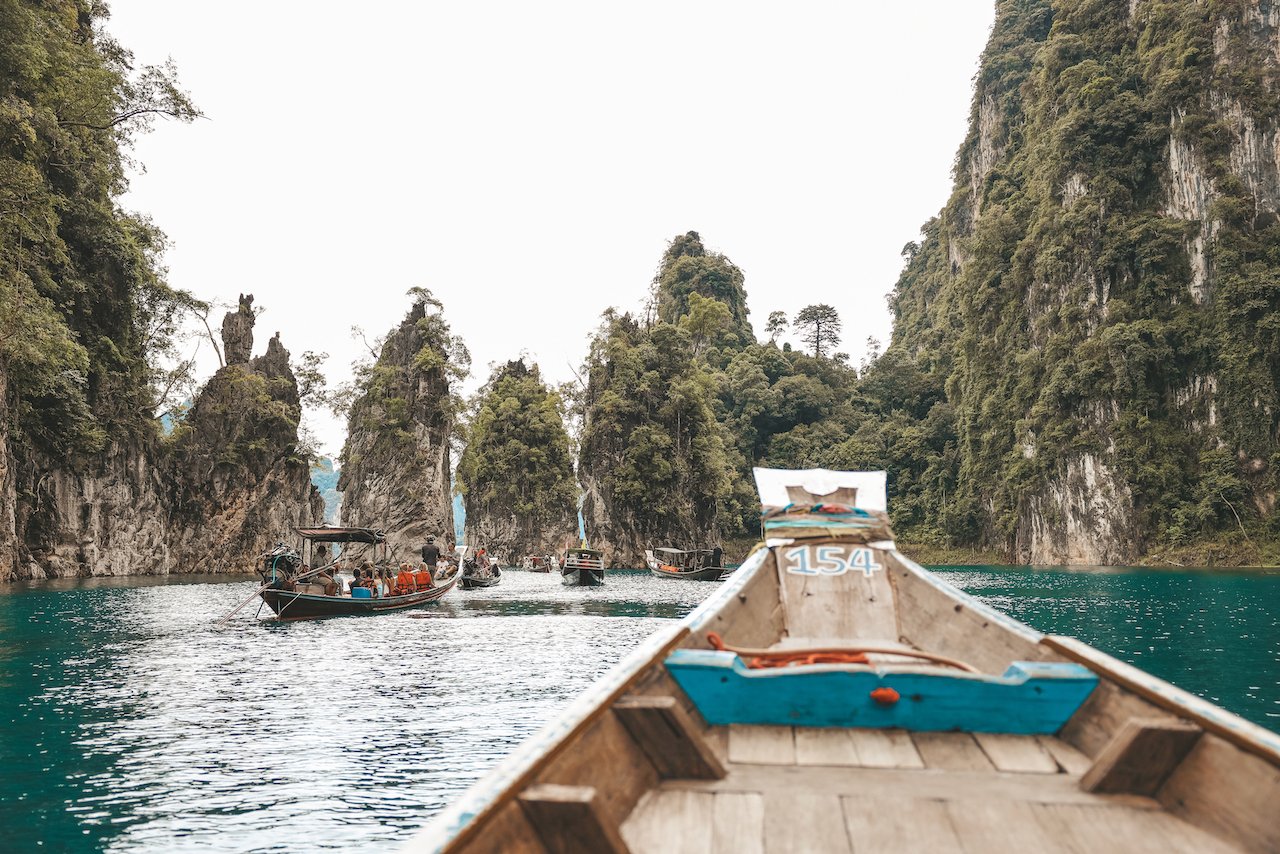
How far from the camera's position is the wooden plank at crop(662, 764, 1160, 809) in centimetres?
262

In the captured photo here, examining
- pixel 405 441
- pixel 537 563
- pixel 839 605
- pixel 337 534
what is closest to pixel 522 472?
pixel 537 563

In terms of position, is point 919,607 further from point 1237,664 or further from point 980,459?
point 980,459

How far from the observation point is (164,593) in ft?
85.8

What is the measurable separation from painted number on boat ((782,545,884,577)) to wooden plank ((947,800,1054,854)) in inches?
184

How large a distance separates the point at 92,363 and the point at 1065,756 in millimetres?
38073

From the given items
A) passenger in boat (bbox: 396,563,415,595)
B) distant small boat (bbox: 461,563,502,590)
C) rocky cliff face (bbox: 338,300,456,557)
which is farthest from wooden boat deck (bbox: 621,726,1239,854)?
rocky cliff face (bbox: 338,300,456,557)

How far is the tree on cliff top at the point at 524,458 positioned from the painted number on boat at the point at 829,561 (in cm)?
5542

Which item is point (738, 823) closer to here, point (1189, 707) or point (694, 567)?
point (1189, 707)

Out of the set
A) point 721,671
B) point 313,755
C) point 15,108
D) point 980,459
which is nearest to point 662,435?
point 980,459

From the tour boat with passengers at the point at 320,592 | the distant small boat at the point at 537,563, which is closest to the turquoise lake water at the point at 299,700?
the tour boat with passengers at the point at 320,592

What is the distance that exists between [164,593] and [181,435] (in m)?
19.6

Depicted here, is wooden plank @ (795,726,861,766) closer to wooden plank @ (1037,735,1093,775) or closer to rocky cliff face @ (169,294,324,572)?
wooden plank @ (1037,735,1093,775)

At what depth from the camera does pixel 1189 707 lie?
2604 millimetres

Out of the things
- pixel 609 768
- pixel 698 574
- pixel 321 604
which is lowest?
pixel 698 574
